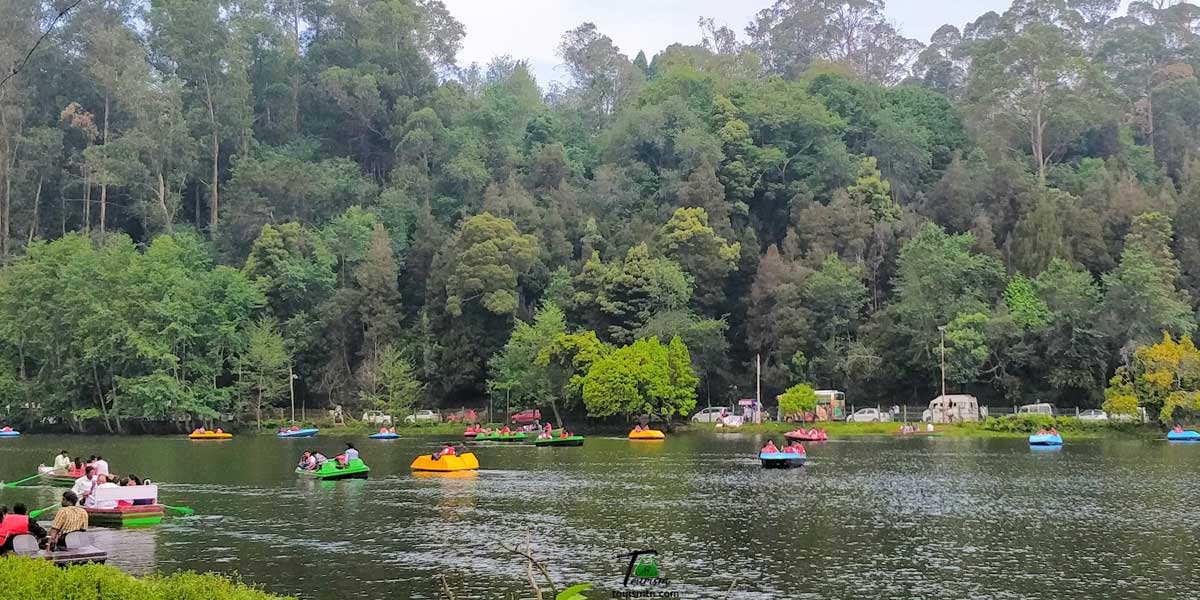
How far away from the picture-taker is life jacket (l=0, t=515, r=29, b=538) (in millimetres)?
23531

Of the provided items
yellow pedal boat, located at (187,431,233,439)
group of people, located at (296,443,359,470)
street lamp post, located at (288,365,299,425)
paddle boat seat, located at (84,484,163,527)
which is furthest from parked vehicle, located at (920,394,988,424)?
paddle boat seat, located at (84,484,163,527)

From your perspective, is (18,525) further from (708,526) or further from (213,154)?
(213,154)

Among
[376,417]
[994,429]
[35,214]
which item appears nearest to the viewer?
[994,429]

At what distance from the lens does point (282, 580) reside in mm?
24656

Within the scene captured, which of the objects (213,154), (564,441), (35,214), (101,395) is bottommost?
(564,441)

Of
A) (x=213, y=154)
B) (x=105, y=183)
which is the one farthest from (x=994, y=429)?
(x=105, y=183)

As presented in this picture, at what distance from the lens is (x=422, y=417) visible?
94.6 m

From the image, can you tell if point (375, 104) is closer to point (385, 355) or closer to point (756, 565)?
point (385, 355)

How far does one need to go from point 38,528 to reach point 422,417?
70.7 m

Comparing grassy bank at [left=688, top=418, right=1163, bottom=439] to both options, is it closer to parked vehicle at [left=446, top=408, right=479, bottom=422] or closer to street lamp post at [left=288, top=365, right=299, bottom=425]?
parked vehicle at [left=446, top=408, right=479, bottom=422]

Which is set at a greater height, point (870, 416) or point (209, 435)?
point (870, 416)

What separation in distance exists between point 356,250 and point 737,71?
56.6 metres

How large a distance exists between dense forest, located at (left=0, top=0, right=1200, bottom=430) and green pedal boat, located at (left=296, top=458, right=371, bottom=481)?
36846 millimetres

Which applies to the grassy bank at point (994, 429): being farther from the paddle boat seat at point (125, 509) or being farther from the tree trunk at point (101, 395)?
the paddle boat seat at point (125, 509)
